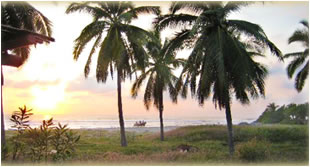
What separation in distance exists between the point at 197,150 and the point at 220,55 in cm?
450

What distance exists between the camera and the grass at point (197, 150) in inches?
437

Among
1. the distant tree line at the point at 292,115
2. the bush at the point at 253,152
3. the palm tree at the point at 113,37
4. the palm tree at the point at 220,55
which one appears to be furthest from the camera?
the distant tree line at the point at 292,115

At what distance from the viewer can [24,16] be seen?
1433 cm

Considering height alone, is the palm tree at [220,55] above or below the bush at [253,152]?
above

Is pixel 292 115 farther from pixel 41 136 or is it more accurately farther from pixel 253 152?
pixel 41 136

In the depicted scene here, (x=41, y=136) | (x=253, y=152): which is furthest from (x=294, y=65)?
(x=41, y=136)

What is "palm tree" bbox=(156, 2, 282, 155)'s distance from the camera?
42.6 feet

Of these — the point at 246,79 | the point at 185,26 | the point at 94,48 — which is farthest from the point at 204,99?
the point at 94,48

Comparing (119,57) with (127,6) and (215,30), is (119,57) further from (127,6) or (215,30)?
(215,30)

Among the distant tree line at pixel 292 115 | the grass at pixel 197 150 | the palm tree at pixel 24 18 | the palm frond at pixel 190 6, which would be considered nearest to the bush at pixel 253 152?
the grass at pixel 197 150

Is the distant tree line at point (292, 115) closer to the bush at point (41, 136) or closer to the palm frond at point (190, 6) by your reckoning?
the palm frond at point (190, 6)

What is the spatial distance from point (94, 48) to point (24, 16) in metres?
4.66

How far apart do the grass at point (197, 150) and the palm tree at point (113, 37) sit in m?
4.49

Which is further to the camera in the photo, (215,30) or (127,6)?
(127,6)
